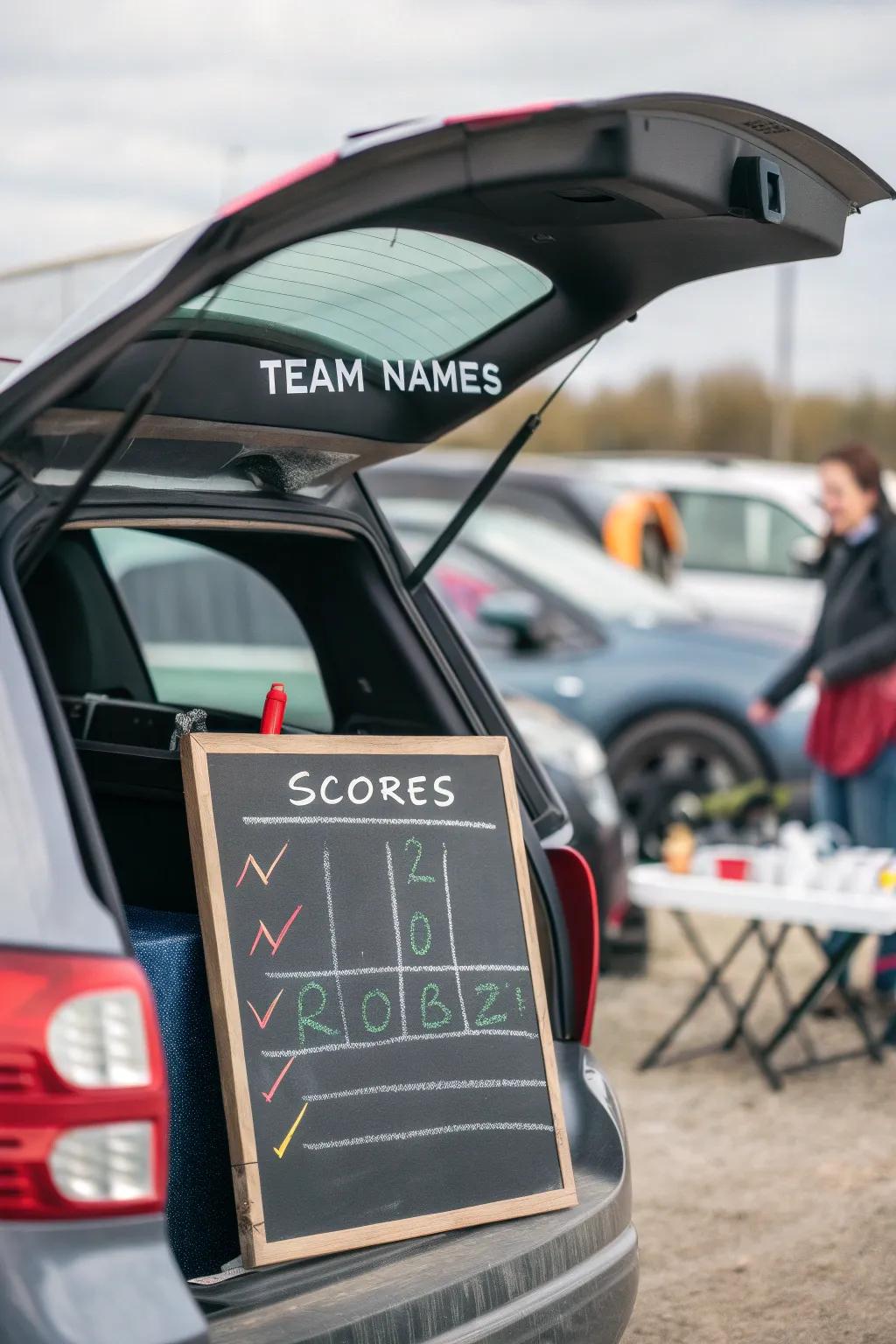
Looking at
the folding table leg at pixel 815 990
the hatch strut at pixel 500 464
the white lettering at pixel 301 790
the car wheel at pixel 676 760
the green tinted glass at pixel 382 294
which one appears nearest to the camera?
the green tinted glass at pixel 382 294

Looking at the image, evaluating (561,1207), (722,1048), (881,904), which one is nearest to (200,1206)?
(561,1207)

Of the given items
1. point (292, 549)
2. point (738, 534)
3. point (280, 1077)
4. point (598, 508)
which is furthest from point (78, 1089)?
point (738, 534)

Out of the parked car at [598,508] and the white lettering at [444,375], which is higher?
the white lettering at [444,375]

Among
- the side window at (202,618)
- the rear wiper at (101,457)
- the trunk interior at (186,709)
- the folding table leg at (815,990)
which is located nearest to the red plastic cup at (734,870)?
the folding table leg at (815,990)

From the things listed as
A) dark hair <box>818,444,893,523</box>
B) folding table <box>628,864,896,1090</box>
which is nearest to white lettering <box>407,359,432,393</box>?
folding table <box>628,864,896,1090</box>

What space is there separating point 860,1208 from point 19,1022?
9.98ft

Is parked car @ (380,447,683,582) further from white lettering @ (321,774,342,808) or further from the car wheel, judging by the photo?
white lettering @ (321,774,342,808)

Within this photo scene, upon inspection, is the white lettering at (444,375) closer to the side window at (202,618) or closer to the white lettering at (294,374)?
the white lettering at (294,374)

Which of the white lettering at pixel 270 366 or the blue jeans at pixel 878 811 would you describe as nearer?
the white lettering at pixel 270 366

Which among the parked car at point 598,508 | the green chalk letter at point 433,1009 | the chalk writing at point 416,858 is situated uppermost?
the parked car at point 598,508

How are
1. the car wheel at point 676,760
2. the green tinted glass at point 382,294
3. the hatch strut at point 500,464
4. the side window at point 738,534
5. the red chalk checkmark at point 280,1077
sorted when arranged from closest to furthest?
the green tinted glass at point 382,294 → the red chalk checkmark at point 280,1077 → the hatch strut at point 500,464 → the car wheel at point 676,760 → the side window at point 738,534

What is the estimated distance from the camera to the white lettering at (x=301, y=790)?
8.95 ft

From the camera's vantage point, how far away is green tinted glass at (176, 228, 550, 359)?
2.40 meters

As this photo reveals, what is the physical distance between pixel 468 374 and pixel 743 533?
358 inches
